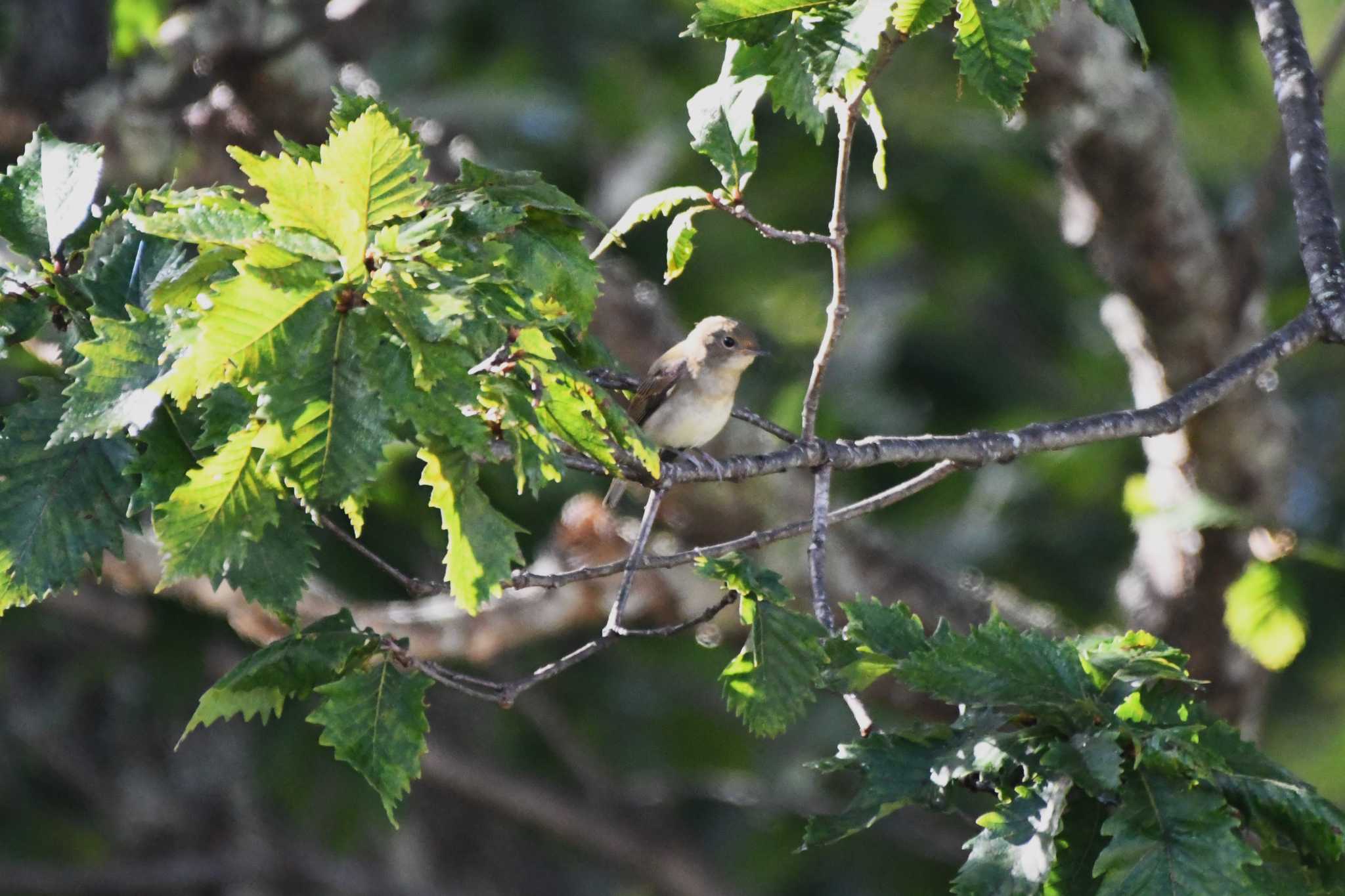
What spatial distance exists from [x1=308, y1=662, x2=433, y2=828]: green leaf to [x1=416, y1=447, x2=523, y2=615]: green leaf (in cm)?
30

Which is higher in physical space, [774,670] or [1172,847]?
[1172,847]

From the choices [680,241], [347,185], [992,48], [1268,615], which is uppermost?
[992,48]

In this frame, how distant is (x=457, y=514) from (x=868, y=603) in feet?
2.51

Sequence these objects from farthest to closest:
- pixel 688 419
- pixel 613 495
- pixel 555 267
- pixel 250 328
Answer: pixel 613 495, pixel 688 419, pixel 555 267, pixel 250 328

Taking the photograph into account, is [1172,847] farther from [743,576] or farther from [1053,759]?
[743,576]

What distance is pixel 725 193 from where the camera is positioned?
2.69 metres

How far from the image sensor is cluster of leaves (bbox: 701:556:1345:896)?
2205 millimetres

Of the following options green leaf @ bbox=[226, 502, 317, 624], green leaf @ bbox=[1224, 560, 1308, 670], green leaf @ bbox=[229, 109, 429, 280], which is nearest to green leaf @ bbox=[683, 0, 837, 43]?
green leaf @ bbox=[229, 109, 429, 280]

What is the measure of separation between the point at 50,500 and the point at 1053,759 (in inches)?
61.3

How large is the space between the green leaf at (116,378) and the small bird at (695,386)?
7.98ft

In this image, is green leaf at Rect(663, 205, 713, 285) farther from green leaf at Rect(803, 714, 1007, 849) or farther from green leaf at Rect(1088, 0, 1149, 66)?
green leaf at Rect(803, 714, 1007, 849)

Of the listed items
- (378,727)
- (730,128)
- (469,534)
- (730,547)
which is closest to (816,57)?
(730,128)

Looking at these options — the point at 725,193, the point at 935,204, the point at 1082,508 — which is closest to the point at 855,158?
the point at 935,204

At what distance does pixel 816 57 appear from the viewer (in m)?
2.48
